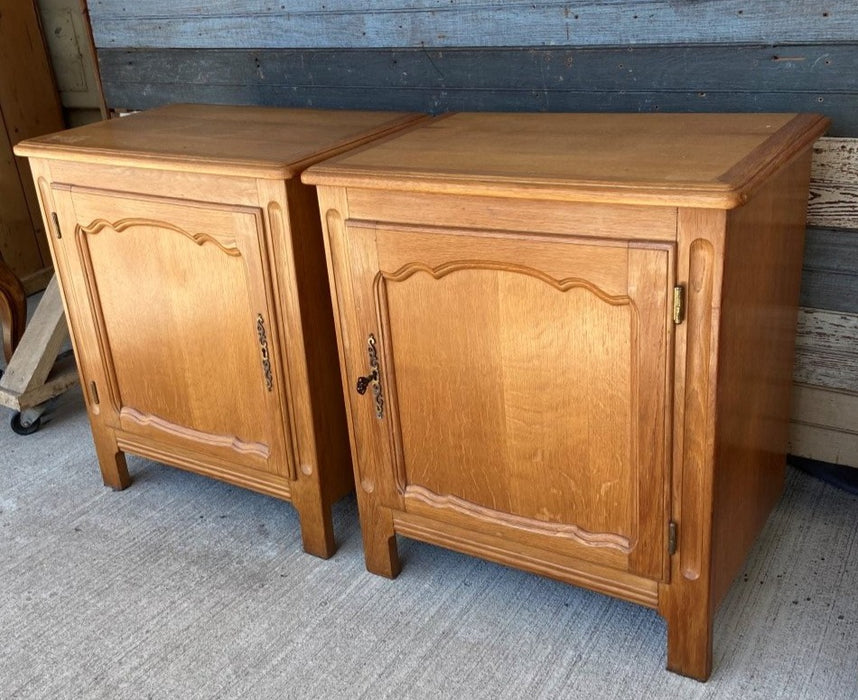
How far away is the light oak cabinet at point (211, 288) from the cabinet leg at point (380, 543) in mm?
97

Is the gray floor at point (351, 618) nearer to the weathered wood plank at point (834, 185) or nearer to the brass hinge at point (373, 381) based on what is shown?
the brass hinge at point (373, 381)

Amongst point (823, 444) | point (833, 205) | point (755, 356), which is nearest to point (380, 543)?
point (755, 356)

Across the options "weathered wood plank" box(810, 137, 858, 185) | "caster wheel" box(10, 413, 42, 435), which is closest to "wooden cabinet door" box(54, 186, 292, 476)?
"caster wheel" box(10, 413, 42, 435)

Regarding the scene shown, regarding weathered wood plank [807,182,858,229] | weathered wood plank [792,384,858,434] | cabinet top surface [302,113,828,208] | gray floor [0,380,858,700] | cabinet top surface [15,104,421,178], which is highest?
cabinet top surface [302,113,828,208]

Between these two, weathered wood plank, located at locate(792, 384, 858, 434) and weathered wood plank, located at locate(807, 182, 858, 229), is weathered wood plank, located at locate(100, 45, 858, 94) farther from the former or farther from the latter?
weathered wood plank, located at locate(792, 384, 858, 434)

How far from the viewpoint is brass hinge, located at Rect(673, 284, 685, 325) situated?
1.23m

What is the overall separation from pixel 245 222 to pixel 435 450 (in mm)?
486

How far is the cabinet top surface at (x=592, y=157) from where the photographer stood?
1206 millimetres

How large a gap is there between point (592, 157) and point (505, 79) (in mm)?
555

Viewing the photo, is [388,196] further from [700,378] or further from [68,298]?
[68,298]

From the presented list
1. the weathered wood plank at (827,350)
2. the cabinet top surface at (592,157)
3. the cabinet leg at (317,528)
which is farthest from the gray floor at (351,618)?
the cabinet top surface at (592,157)

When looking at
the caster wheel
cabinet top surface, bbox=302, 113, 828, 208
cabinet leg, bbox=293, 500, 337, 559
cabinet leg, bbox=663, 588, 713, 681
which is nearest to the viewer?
cabinet top surface, bbox=302, 113, 828, 208

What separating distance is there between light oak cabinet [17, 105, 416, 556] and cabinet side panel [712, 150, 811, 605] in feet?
2.25

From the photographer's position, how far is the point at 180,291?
174cm
